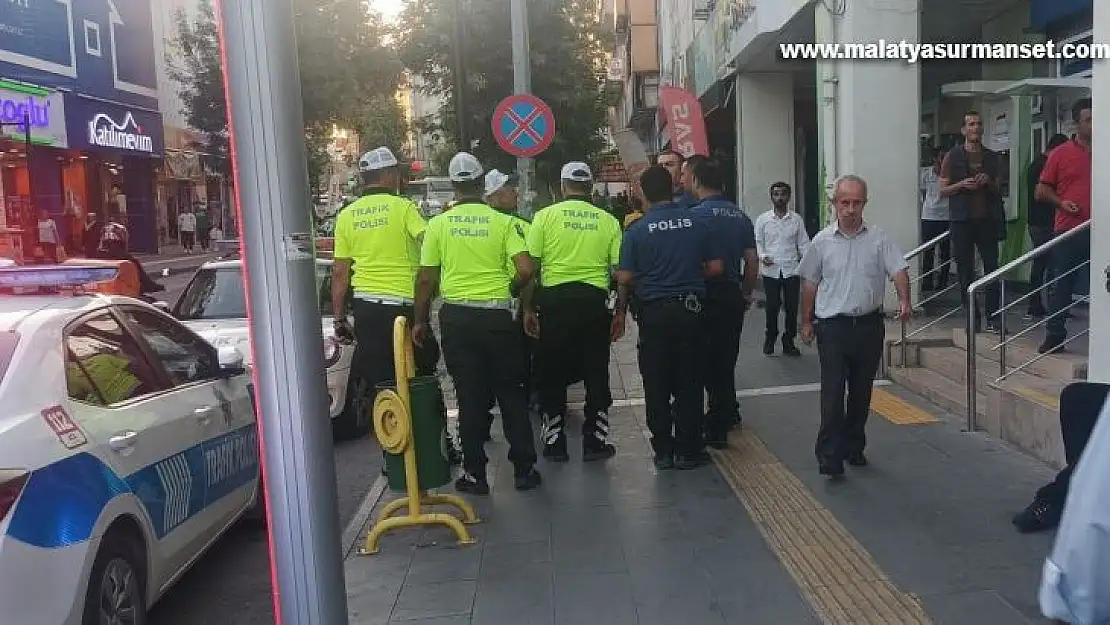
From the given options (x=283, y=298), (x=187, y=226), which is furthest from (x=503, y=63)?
(x=283, y=298)

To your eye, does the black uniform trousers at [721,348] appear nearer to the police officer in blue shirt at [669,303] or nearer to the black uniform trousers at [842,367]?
the police officer in blue shirt at [669,303]

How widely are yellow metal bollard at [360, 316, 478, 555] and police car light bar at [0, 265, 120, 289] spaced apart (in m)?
1.50

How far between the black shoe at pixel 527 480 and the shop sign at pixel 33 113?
10.6 feet

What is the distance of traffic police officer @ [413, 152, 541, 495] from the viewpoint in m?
6.02

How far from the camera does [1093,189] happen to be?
5570 millimetres

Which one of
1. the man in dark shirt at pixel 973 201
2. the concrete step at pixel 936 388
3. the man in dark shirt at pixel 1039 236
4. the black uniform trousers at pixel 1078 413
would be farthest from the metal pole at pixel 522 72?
the black uniform trousers at pixel 1078 413

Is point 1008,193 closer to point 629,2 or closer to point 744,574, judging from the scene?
point 744,574

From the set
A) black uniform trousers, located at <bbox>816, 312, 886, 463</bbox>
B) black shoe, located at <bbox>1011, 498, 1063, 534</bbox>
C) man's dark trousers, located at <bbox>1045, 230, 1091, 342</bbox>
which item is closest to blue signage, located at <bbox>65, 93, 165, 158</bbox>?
black uniform trousers, located at <bbox>816, 312, 886, 463</bbox>

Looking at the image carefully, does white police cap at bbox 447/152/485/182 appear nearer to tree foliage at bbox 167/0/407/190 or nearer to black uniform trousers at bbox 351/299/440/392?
tree foliage at bbox 167/0/407/190

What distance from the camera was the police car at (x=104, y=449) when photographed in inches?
127

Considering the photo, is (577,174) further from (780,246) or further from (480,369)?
(780,246)

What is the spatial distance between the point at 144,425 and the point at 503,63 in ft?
53.9

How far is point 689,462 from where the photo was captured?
6582 mm

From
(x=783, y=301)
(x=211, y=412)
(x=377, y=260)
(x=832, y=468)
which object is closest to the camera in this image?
(x=211, y=412)
